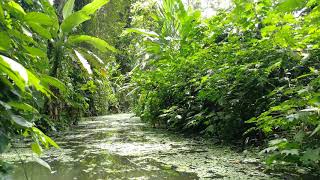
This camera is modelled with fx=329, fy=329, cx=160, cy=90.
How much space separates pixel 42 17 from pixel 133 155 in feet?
6.63

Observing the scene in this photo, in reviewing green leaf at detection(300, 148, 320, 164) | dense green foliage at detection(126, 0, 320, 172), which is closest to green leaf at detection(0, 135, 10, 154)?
dense green foliage at detection(126, 0, 320, 172)

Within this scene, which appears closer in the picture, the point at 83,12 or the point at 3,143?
the point at 3,143

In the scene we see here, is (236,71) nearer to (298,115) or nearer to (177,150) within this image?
(177,150)

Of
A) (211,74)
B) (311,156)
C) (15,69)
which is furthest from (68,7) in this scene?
(15,69)

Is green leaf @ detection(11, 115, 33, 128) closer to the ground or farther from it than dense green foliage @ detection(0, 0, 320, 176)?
closer to the ground

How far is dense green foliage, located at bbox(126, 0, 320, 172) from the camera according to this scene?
1.71m

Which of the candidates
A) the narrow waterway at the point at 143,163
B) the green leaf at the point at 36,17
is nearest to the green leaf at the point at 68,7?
the narrow waterway at the point at 143,163

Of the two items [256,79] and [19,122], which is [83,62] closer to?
[256,79]

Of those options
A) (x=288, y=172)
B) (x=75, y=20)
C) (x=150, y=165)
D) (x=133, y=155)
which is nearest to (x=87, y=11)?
(x=75, y=20)

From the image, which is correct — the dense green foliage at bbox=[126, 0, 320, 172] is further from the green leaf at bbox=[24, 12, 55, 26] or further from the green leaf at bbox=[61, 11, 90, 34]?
the green leaf at bbox=[61, 11, 90, 34]

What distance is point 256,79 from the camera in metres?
2.85

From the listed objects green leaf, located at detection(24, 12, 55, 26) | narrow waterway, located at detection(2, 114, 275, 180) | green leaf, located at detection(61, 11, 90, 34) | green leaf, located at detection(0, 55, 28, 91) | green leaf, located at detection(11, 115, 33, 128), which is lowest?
narrow waterway, located at detection(2, 114, 275, 180)

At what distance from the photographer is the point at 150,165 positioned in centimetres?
248

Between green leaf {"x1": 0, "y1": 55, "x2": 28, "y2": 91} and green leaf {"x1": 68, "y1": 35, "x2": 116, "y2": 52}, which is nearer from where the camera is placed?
green leaf {"x1": 0, "y1": 55, "x2": 28, "y2": 91}
